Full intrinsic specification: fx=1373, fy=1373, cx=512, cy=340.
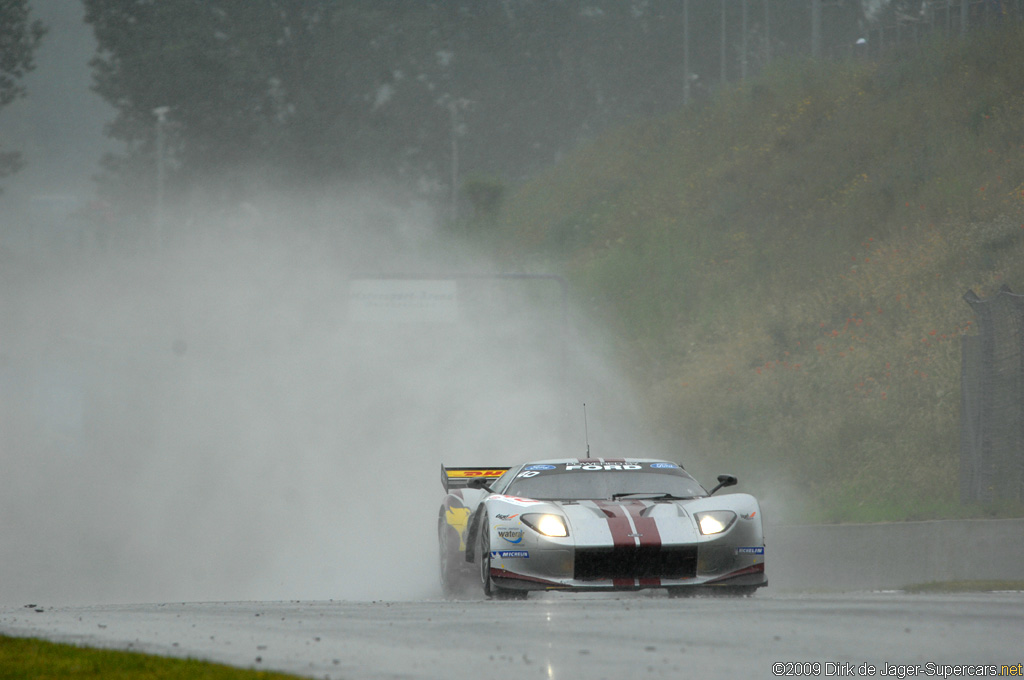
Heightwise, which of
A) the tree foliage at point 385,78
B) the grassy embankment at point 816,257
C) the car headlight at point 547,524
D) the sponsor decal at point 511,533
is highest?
the tree foliage at point 385,78

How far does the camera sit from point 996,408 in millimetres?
14961

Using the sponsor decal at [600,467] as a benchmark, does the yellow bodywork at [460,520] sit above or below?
below

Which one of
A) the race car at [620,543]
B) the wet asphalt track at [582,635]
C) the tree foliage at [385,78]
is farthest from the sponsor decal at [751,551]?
the tree foliage at [385,78]

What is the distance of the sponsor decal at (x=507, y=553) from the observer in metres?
9.88

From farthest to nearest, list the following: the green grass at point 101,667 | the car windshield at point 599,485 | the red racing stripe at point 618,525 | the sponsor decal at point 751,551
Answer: the car windshield at point 599,485, the sponsor decal at point 751,551, the red racing stripe at point 618,525, the green grass at point 101,667

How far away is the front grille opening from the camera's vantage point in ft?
31.6

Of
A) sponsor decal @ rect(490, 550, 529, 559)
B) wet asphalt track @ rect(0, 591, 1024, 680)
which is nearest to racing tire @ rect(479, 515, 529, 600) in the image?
sponsor decal @ rect(490, 550, 529, 559)

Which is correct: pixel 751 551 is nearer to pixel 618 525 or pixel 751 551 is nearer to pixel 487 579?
pixel 618 525

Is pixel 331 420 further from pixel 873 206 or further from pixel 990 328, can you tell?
pixel 990 328

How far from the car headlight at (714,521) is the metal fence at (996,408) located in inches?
231

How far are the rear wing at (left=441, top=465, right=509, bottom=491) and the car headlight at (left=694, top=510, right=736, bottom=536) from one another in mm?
3205

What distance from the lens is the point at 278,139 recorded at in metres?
61.7

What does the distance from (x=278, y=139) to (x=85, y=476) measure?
29.0 m

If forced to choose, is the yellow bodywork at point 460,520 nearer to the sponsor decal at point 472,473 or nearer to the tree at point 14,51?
the sponsor decal at point 472,473
